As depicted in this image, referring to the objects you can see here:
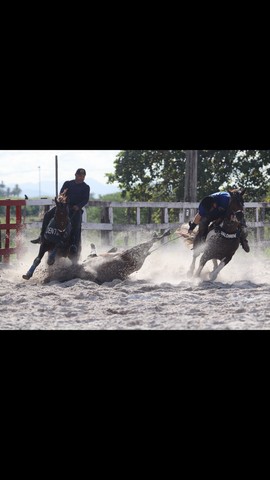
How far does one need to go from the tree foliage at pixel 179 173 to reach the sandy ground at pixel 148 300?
42.3 ft

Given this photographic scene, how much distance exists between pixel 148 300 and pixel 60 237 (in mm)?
2064

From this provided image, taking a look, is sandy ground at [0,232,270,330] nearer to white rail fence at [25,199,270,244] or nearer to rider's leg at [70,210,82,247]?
rider's leg at [70,210,82,247]

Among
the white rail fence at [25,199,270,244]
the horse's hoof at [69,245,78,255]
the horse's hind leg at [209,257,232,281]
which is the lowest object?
the horse's hind leg at [209,257,232,281]

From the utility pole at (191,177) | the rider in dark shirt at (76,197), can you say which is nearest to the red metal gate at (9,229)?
the rider in dark shirt at (76,197)

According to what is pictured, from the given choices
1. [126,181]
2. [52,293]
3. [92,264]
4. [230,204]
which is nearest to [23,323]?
[52,293]

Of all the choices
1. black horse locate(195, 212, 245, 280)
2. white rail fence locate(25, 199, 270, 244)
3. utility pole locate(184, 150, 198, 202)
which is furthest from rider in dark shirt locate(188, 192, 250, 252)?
utility pole locate(184, 150, 198, 202)

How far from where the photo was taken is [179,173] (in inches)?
994

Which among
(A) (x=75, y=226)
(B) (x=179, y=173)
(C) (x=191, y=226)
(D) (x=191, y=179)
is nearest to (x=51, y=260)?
(A) (x=75, y=226)

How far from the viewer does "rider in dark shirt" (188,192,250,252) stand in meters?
10.1

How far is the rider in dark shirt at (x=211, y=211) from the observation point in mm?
10102

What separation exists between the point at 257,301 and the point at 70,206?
340 cm

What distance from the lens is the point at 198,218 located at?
1047 cm

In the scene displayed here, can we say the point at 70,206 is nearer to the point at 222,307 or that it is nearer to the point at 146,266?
the point at 146,266

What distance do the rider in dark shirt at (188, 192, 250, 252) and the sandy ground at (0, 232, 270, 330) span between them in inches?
27.4
